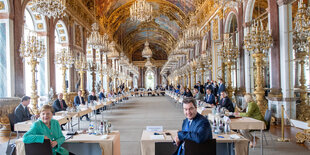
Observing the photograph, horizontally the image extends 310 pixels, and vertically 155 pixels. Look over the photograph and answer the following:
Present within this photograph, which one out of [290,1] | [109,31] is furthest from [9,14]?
[109,31]

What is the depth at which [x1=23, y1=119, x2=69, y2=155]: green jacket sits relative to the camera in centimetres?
299

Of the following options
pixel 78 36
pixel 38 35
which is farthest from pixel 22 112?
pixel 78 36

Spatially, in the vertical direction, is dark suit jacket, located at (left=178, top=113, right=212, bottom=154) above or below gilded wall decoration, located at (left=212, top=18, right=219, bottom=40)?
below

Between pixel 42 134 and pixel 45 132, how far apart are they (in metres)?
0.05

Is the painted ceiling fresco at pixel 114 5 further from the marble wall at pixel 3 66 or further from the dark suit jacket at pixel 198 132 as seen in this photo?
the dark suit jacket at pixel 198 132

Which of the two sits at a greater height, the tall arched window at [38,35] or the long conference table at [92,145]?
the tall arched window at [38,35]

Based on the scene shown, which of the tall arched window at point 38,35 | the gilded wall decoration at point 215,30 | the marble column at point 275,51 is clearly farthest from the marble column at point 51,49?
→ the marble column at point 275,51

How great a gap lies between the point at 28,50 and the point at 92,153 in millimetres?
5502

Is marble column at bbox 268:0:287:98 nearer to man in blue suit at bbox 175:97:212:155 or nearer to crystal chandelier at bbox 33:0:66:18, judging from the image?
man in blue suit at bbox 175:97:212:155

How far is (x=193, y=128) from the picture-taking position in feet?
9.06

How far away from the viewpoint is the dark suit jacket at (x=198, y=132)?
8.77 feet

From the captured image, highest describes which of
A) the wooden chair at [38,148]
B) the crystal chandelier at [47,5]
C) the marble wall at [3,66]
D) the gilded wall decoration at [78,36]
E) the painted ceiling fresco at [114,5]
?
the painted ceiling fresco at [114,5]

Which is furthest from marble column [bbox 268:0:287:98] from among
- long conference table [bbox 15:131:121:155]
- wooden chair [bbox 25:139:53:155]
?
wooden chair [bbox 25:139:53:155]

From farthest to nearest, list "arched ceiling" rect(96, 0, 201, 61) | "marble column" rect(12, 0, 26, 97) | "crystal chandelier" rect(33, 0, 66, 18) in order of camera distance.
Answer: "arched ceiling" rect(96, 0, 201, 61) → "marble column" rect(12, 0, 26, 97) → "crystal chandelier" rect(33, 0, 66, 18)
